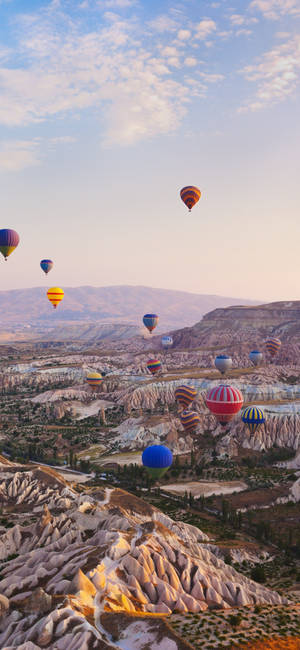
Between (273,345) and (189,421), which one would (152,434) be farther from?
(273,345)

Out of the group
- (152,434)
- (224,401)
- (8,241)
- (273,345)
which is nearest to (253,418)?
→ (224,401)

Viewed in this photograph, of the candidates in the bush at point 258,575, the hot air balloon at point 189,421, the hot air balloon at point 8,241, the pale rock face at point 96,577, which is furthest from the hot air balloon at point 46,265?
the bush at point 258,575

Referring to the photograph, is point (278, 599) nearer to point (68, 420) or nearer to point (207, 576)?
point (207, 576)

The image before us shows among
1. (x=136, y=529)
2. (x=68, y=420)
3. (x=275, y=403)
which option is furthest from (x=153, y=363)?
(x=136, y=529)

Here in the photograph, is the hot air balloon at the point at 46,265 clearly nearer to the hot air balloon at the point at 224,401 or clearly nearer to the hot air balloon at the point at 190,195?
the hot air balloon at the point at 190,195

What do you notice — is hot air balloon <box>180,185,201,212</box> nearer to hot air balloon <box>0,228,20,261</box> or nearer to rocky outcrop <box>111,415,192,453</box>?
hot air balloon <box>0,228,20,261</box>

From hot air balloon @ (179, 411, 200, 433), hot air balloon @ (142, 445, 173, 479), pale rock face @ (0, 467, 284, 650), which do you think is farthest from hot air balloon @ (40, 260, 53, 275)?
pale rock face @ (0, 467, 284, 650)

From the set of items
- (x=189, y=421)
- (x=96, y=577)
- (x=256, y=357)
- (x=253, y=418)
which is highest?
(x=256, y=357)
